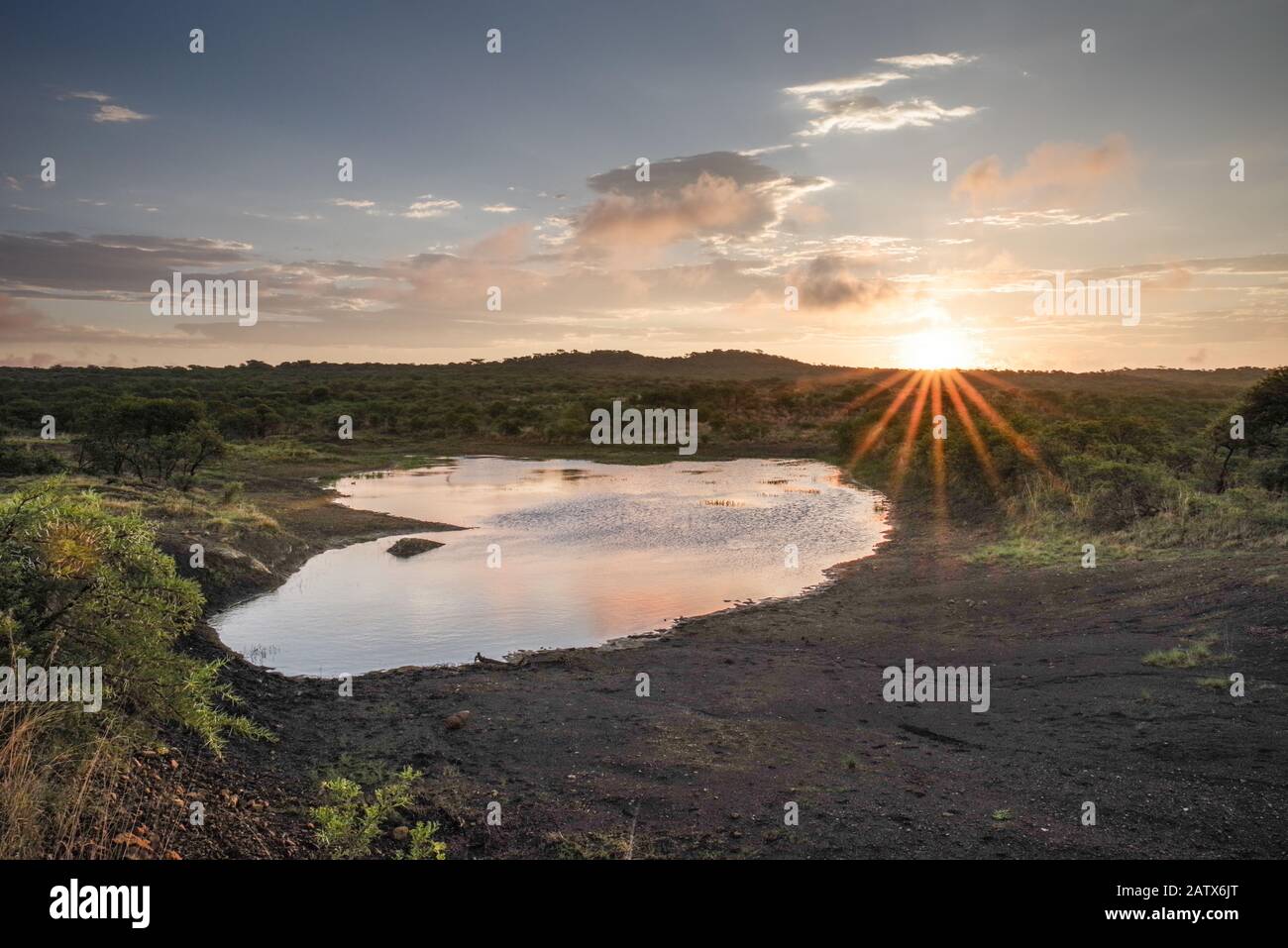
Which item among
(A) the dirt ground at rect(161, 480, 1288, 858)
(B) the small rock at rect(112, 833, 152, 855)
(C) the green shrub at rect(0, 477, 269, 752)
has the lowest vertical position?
(A) the dirt ground at rect(161, 480, 1288, 858)

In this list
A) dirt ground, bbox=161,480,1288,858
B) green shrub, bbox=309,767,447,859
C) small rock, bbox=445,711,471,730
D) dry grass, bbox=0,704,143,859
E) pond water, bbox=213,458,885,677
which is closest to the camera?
dry grass, bbox=0,704,143,859

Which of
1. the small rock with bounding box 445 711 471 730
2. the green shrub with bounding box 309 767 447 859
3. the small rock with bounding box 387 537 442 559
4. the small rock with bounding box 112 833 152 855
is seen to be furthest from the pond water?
the small rock with bounding box 112 833 152 855

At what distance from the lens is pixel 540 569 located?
19.2 metres

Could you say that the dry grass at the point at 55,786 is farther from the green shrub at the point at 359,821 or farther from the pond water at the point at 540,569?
the pond water at the point at 540,569

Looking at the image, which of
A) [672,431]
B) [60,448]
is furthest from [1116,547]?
[672,431]

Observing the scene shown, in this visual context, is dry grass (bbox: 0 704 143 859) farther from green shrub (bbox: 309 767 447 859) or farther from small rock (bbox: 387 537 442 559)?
small rock (bbox: 387 537 442 559)

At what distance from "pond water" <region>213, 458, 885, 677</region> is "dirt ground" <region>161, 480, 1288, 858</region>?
178cm

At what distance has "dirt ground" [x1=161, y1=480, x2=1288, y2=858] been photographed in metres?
5.89

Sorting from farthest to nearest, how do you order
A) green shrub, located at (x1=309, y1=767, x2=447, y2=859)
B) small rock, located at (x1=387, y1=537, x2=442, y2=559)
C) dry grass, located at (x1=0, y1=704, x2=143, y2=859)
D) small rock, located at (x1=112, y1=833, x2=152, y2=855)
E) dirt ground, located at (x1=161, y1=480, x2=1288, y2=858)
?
small rock, located at (x1=387, y1=537, x2=442, y2=559)
dirt ground, located at (x1=161, y1=480, x2=1288, y2=858)
green shrub, located at (x1=309, y1=767, x2=447, y2=859)
small rock, located at (x1=112, y1=833, x2=152, y2=855)
dry grass, located at (x1=0, y1=704, x2=143, y2=859)

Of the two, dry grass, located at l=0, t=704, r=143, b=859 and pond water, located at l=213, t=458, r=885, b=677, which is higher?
dry grass, located at l=0, t=704, r=143, b=859

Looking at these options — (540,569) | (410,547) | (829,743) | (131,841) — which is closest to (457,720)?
(829,743)

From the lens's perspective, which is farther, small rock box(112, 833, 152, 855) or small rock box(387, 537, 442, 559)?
small rock box(387, 537, 442, 559)

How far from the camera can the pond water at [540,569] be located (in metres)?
13.6

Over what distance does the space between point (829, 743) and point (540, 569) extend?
1181 cm
